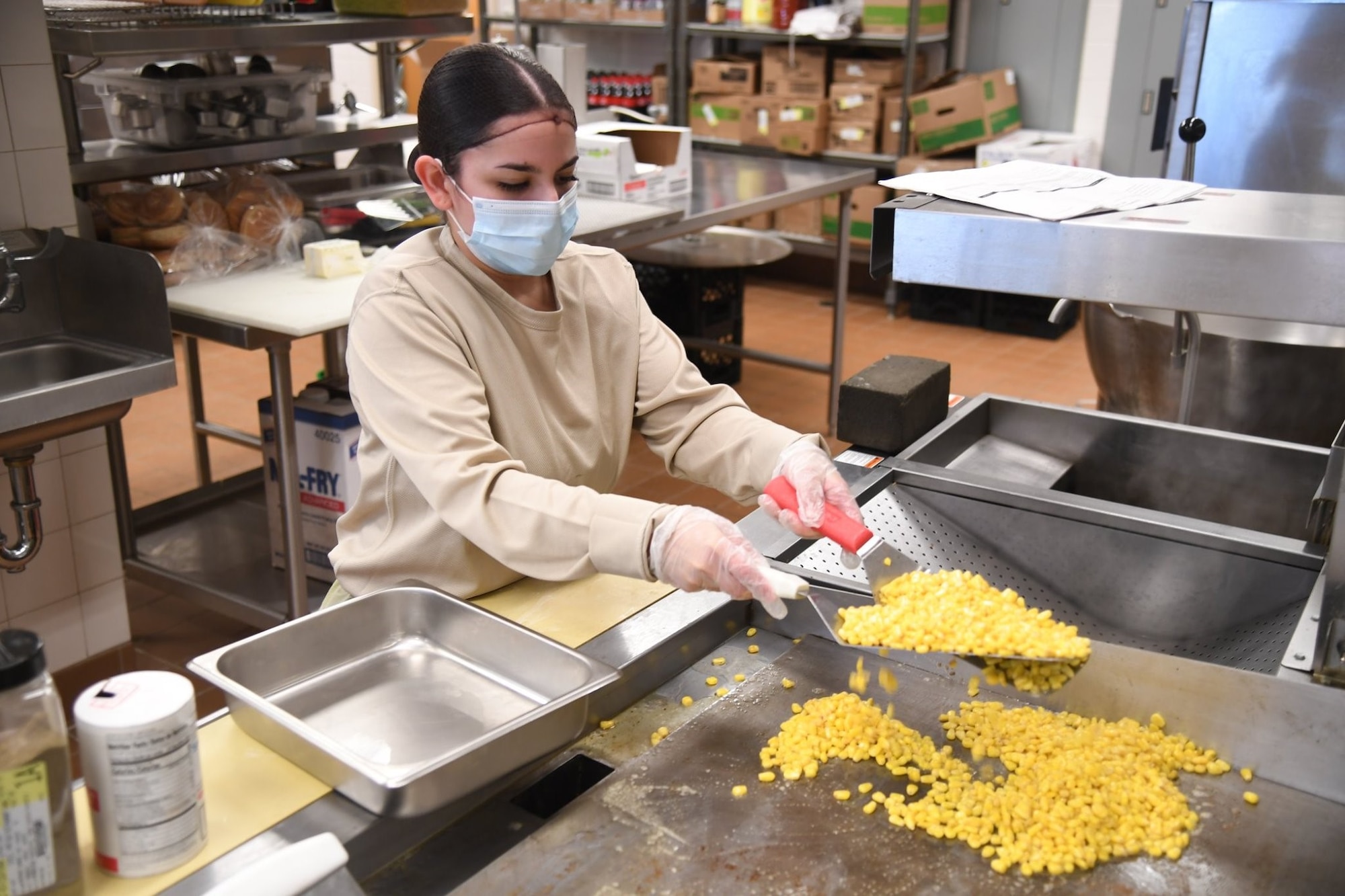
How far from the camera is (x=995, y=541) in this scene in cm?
198

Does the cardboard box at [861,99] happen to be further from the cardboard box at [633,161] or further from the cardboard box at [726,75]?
the cardboard box at [633,161]

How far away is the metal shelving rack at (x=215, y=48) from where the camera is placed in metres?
2.83

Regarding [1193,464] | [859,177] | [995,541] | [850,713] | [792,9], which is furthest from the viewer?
[792,9]

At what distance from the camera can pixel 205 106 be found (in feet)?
10.9

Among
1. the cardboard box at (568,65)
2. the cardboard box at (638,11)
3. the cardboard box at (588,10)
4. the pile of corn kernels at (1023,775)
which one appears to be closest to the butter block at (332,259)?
the cardboard box at (568,65)

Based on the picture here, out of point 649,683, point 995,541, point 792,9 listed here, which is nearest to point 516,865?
point 649,683

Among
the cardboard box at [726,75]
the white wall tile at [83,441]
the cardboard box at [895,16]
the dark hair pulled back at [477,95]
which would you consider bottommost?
the white wall tile at [83,441]

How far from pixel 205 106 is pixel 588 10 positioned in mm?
4122

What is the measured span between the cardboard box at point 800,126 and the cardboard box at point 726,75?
27cm

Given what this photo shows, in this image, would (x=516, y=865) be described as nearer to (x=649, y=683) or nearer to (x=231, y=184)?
(x=649, y=683)

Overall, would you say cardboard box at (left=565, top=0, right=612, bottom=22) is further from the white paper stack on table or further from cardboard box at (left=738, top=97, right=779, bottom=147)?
the white paper stack on table

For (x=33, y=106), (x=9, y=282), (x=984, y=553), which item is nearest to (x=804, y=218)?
(x=33, y=106)

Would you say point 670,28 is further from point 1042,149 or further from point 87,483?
point 87,483

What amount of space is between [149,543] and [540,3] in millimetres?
4697
